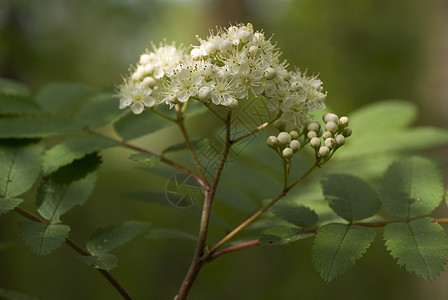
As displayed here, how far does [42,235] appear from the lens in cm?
145

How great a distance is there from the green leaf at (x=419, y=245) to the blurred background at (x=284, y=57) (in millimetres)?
4259

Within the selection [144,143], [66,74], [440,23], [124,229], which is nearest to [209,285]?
[66,74]

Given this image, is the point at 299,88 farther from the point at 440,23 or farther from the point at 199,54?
the point at 440,23

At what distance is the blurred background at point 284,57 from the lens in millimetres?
6172

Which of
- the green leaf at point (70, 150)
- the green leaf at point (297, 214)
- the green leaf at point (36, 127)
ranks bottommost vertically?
the green leaf at point (297, 214)

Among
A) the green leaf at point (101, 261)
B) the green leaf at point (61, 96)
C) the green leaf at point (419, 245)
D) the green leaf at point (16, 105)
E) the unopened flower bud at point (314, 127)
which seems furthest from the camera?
the green leaf at point (61, 96)

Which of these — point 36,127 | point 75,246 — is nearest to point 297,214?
point 75,246

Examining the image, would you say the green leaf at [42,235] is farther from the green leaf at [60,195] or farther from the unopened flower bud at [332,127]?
the unopened flower bud at [332,127]

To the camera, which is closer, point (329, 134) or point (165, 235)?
point (329, 134)

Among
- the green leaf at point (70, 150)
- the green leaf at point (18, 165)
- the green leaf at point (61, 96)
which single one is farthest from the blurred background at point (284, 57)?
the green leaf at point (70, 150)

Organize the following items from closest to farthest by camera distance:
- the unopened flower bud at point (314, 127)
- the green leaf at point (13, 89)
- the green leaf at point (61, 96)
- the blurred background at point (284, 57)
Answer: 1. the unopened flower bud at point (314, 127)
2. the green leaf at point (61, 96)
3. the green leaf at point (13, 89)
4. the blurred background at point (284, 57)

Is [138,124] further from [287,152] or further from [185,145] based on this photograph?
[287,152]

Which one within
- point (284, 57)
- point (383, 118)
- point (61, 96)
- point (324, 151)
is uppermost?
point (284, 57)

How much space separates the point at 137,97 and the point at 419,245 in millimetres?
1129
